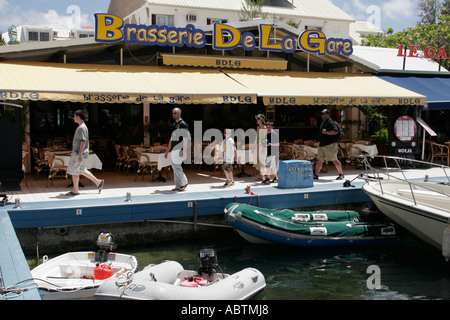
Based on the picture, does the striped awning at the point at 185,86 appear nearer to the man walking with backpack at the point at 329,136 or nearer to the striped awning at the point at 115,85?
the striped awning at the point at 115,85

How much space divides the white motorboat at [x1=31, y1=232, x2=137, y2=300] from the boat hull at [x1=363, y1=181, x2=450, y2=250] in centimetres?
503

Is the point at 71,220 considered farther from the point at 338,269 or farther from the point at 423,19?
the point at 423,19

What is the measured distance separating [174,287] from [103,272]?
145 centimetres

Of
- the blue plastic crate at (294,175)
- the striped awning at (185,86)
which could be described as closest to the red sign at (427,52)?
the striped awning at (185,86)

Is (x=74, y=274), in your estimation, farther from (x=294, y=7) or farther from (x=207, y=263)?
(x=294, y=7)

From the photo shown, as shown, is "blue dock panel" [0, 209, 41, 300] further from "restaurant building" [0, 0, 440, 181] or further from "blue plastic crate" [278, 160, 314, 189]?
"blue plastic crate" [278, 160, 314, 189]

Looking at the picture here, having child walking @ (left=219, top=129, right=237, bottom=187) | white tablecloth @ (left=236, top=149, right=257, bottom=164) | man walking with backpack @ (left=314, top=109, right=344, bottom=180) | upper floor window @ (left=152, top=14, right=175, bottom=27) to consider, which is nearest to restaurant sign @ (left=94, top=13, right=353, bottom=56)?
white tablecloth @ (left=236, top=149, right=257, bottom=164)

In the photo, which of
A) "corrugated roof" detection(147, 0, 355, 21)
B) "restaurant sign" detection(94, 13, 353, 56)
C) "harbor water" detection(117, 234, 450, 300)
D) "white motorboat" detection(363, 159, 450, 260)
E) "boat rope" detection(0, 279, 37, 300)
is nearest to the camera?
"boat rope" detection(0, 279, 37, 300)

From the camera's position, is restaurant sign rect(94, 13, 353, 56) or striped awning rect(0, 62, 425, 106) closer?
striped awning rect(0, 62, 425, 106)

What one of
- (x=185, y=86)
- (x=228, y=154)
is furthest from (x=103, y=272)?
(x=185, y=86)

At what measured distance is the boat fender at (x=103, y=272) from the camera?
23.5 ft

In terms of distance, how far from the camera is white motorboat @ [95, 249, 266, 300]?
20.1ft

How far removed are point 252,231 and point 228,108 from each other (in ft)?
30.4

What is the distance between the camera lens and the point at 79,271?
7391 mm
